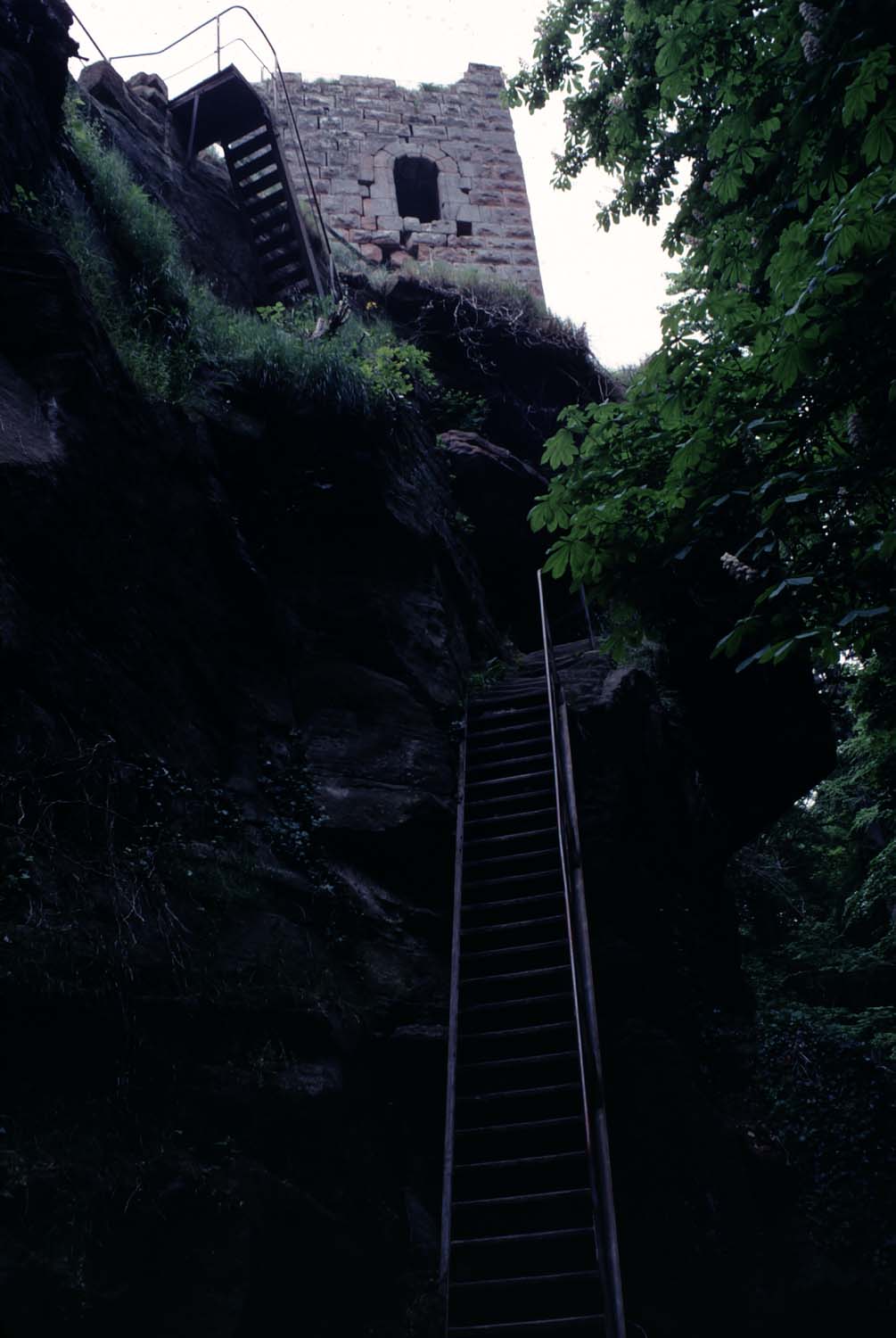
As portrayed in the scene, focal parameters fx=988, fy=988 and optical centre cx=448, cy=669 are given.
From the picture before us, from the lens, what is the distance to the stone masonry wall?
17.0m

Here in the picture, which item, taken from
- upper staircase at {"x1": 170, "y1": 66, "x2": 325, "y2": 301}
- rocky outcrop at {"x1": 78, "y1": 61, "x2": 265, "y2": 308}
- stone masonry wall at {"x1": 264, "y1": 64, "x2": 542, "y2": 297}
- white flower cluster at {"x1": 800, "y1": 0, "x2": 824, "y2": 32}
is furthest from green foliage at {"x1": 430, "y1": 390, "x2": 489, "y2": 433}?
white flower cluster at {"x1": 800, "y1": 0, "x2": 824, "y2": 32}

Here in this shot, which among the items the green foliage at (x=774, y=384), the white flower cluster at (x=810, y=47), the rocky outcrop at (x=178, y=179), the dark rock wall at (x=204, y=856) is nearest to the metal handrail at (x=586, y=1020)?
the dark rock wall at (x=204, y=856)

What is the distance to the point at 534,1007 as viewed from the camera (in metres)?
6.21

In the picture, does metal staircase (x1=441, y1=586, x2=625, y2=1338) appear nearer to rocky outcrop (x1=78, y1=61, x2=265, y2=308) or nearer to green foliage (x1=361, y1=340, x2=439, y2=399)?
green foliage (x1=361, y1=340, x2=439, y2=399)

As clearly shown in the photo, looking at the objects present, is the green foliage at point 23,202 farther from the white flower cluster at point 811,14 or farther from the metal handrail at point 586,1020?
the metal handrail at point 586,1020

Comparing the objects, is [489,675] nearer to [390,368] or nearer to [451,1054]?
[390,368]

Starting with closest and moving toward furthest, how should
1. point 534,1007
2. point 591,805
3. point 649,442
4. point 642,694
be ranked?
point 649,442, point 534,1007, point 591,805, point 642,694

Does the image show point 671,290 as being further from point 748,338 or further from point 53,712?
point 53,712

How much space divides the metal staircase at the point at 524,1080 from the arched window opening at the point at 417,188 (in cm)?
1393

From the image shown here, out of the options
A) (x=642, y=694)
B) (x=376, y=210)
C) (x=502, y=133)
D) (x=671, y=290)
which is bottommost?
(x=642, y=694)

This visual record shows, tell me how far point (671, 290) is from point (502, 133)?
11.8 meters

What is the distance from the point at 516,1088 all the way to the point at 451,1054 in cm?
50

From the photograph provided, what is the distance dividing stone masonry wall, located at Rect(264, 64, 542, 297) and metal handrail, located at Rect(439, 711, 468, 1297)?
11999mm

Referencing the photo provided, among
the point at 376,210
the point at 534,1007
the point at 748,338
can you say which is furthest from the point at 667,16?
the point at 376,210
